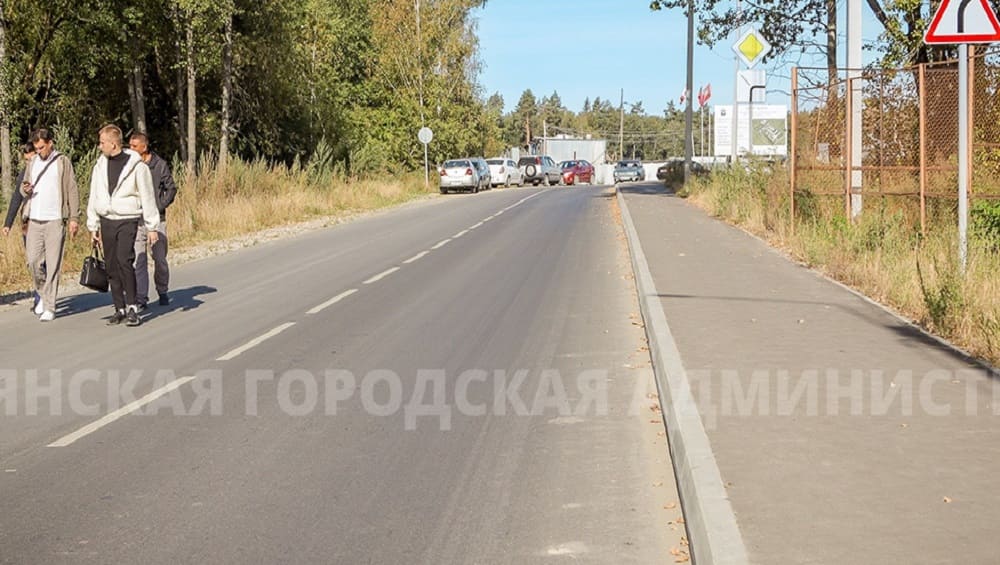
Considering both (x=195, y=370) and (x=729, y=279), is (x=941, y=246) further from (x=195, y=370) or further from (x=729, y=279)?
(x=195, y=370)

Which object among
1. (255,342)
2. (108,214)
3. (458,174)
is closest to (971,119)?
(255,342)

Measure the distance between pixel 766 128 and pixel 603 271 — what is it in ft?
49.5

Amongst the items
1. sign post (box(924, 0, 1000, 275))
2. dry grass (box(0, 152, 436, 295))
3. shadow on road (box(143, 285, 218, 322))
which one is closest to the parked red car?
dry grass (box(0, 152, 436, 295))

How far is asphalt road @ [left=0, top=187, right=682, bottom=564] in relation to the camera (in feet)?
16.4

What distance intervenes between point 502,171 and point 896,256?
47.0m

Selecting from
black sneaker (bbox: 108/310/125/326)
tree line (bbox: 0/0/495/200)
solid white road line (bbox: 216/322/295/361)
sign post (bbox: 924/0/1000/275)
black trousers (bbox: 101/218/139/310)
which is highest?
tree line (bbox: 0/0/495/200)

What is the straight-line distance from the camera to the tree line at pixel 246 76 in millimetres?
31609

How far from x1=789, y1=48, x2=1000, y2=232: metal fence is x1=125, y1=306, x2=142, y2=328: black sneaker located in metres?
8.88

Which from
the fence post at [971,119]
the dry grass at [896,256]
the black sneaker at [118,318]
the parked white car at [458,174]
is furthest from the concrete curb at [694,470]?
the parked white car at [458,174]

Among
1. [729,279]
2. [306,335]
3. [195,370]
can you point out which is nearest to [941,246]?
[729,279]

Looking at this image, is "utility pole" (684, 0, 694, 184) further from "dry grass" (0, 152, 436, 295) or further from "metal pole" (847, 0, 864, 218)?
"metal pole" (847, 0, 864, 218)

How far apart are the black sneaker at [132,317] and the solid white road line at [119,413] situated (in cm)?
299

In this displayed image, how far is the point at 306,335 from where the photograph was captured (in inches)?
414

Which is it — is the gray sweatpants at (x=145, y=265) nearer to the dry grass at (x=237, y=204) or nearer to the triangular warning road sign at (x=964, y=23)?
the dry grass at (x=237, y=204)
